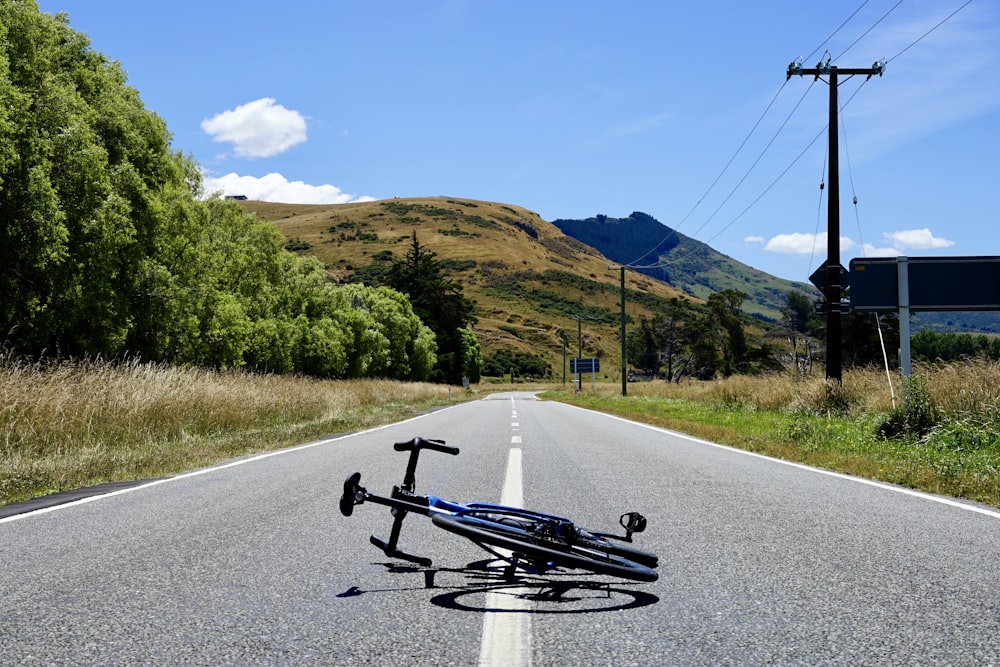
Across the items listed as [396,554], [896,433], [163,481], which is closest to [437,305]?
[896,433]

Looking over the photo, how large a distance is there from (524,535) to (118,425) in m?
11.5

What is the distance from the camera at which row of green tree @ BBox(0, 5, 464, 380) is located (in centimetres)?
1727

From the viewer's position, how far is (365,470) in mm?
10281

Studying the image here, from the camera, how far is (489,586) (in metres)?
4.49

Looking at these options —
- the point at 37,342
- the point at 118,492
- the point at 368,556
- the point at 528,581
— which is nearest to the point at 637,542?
the point at 528,581

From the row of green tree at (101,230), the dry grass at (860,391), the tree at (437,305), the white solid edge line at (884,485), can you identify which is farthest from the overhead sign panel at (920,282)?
the tree at (437,305)

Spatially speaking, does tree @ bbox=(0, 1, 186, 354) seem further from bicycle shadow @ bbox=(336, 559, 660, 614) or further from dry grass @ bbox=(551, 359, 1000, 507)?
dry grass @ bbox=(551, 359, 1000, 507)

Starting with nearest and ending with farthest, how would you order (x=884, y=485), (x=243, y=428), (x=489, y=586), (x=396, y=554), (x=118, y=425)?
Answer: (x=489, y=586), (x=396, y=554), (x=884, y=485), (x=118, y=425), (x=243, y=428)

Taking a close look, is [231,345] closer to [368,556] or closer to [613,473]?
[613,473]

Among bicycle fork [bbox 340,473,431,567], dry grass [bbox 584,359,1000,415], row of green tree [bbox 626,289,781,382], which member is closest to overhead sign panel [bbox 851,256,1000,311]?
dry grass [bbox 584,359,1000,415]

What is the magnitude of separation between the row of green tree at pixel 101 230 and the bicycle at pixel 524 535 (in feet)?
48.2

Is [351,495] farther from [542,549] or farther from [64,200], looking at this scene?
[64,200]

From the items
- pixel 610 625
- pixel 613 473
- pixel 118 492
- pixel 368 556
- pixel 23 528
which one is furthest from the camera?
pixel 613 473

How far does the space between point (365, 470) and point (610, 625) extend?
23.0ft
